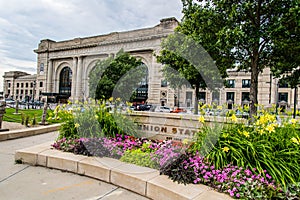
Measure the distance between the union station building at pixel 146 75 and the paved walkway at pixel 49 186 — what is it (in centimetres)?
2633

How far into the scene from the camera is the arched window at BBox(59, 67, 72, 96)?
69.9 meters

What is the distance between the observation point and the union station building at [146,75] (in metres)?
45.7

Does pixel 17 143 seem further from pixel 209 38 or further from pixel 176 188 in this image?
pixel 209 38

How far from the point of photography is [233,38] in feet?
32.2

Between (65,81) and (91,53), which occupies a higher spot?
(91,53)

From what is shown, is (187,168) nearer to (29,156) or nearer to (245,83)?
(29,156)

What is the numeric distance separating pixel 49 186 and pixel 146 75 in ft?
117

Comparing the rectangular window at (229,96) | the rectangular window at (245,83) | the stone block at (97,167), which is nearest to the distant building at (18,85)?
the rectangular window at (229,96)

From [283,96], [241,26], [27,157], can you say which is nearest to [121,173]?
[27,157]

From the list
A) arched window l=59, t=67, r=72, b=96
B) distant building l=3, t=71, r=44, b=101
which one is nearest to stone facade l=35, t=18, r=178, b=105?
arched window l=59, t=67, r=72, b=96

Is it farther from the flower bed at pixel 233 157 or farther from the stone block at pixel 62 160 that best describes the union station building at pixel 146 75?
the stone block at pixel 62 160

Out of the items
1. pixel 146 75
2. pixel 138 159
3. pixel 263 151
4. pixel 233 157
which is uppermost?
pixel 146 75

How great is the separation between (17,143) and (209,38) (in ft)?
33.9

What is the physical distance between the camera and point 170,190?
11.2 feet
